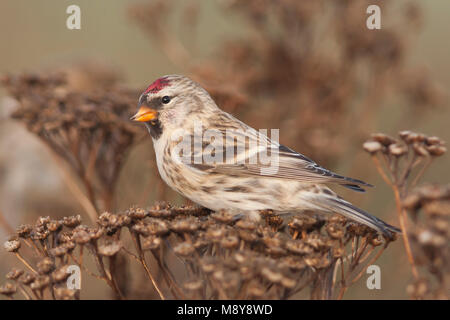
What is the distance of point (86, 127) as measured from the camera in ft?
10.4

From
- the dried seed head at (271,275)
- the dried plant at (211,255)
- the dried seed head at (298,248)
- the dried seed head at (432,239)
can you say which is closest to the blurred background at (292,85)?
the dried plant at (211,255)

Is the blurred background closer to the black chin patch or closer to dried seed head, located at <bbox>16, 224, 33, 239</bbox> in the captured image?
the black chin patch

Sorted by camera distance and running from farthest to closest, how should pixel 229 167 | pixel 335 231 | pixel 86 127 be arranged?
pixel 86 127 < pixel 229 167 < pixel 335 231

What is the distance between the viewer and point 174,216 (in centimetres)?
251

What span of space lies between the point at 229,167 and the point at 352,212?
0.83 meters

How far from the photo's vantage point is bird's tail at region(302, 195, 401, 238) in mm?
2365

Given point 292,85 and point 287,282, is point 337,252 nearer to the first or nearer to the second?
point 287,282

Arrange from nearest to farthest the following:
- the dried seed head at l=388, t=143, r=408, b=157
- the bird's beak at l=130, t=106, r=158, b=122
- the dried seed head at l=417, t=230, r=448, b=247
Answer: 1. the dried seed head at l=417, t=230, r=448, b=247
2. the dried seed head at l=388, t=143, r=408, b=157
3. the bird's beak at l=130, t=106, r=158, b=122

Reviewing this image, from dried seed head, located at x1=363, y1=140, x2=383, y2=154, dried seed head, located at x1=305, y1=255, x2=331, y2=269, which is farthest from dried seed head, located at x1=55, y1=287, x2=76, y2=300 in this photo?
dried seed head, located at x1=363, y1=140, x2=383, y2=154

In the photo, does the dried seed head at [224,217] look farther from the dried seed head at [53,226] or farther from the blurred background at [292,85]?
the blurred background at [292,85]

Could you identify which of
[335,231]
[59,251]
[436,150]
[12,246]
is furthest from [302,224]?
[12,246]

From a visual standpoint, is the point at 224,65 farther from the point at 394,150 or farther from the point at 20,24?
the point at 20,24

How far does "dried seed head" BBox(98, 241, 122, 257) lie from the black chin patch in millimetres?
1163

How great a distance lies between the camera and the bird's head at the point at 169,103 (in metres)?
3.12
